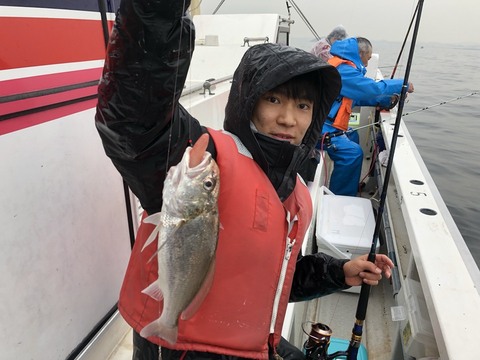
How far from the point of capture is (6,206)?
1313 mm

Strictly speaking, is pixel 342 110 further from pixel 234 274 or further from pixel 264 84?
pixel 234 274

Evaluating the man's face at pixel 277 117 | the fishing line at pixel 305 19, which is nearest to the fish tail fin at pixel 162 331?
the man's face at pixel 277 117

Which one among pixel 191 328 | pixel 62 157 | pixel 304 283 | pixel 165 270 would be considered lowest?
pixel 304 283

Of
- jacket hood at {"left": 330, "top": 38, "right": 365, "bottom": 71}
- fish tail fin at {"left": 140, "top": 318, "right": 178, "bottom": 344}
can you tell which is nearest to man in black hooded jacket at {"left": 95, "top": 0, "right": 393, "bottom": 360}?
fish tail fin at {"left": 140, "top": 318, "right": 178, "bottom": 344}

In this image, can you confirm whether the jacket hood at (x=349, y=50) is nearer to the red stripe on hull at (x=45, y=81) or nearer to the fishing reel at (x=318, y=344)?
the fishing reel at (x=318, y=344)

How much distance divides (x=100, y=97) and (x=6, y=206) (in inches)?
22.6

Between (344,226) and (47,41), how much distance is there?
2978 millimetres

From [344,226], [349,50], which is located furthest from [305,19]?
[344,226]

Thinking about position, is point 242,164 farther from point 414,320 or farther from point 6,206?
point 414,320

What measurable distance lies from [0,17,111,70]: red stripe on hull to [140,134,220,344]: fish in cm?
70

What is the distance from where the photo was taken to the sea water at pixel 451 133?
643 centimetres

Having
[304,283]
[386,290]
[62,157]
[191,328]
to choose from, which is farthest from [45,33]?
[386,290]

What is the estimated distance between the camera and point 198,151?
1.06 meters

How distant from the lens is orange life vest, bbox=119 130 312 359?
140cm
